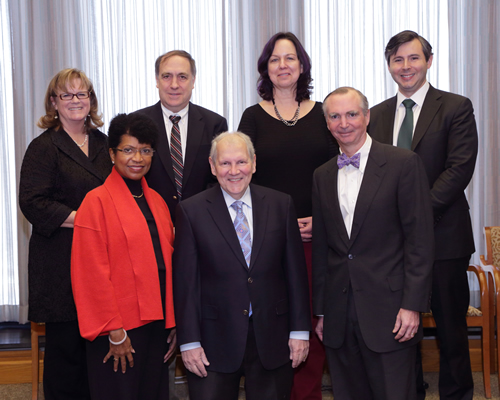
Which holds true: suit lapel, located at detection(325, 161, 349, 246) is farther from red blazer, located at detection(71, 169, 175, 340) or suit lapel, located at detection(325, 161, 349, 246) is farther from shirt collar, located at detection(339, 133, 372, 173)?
red blazer, located at detection(71, 169, 175, 340)

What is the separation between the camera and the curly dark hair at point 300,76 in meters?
3.05

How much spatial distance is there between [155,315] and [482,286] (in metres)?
2.54

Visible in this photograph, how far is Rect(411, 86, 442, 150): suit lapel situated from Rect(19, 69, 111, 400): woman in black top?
1.76 meters

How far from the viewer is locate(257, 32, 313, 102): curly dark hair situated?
10.0ft

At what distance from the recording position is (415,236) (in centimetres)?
220

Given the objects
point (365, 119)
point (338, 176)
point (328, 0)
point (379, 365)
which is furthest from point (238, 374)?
point (328, 0)

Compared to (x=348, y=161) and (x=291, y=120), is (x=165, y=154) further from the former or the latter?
(x=348, y=161)

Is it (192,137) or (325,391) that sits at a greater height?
(192,137)

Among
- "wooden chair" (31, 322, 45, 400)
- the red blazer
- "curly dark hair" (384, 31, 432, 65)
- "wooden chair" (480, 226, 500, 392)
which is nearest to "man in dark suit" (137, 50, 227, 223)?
the red blazer

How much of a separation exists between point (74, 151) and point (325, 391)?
2.48 metres

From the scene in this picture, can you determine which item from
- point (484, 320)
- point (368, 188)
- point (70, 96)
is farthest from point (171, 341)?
point (484, 320)

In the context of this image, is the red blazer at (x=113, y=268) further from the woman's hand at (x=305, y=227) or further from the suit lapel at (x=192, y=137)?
the woman's hand at (x=305, y=227)

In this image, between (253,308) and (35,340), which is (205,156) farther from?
(35,340)

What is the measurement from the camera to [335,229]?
91.7 inches
